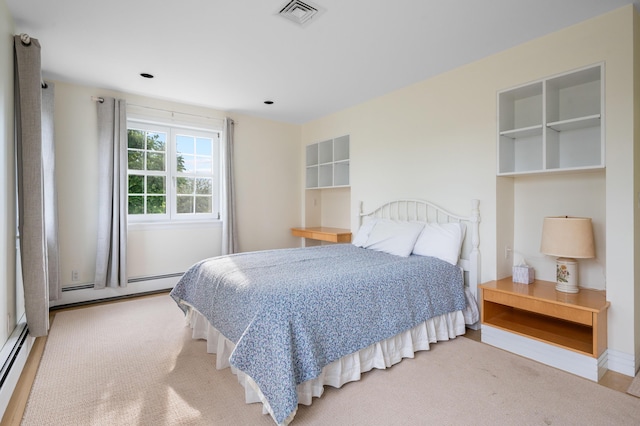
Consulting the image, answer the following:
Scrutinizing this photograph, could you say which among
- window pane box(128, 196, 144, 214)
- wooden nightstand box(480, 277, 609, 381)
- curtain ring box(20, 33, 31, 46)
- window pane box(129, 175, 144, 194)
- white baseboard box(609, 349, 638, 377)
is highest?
curtain ring box(20, 33, 31, 46)

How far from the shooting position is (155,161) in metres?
4.07

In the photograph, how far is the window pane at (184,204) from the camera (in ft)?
13.9

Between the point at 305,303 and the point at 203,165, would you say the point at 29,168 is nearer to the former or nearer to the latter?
the point at 203,165

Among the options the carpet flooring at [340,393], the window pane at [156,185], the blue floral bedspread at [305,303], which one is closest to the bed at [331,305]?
the blue floral bedspread at [305,303]

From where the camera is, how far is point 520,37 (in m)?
2.49

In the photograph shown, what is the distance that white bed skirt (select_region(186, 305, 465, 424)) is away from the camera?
179 cm

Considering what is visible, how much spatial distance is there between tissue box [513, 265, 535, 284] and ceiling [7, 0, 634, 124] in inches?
72.8

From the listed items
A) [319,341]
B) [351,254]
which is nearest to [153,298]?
[351,254]

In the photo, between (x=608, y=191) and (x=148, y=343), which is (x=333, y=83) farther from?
(x=148, y=343)

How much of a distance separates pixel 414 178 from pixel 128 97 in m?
3.49

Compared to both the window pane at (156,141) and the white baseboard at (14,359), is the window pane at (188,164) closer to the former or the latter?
the window pane at (156,141)

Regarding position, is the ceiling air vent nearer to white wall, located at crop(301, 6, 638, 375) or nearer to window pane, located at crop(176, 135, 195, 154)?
white wall, located at crop(301, 6, 638, 375)

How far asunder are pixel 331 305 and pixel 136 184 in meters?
Answer: 3.24

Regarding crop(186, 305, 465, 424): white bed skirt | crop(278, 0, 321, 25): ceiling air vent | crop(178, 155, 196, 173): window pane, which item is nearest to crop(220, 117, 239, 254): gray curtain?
crop(178, 155, 196, 173): window pane
